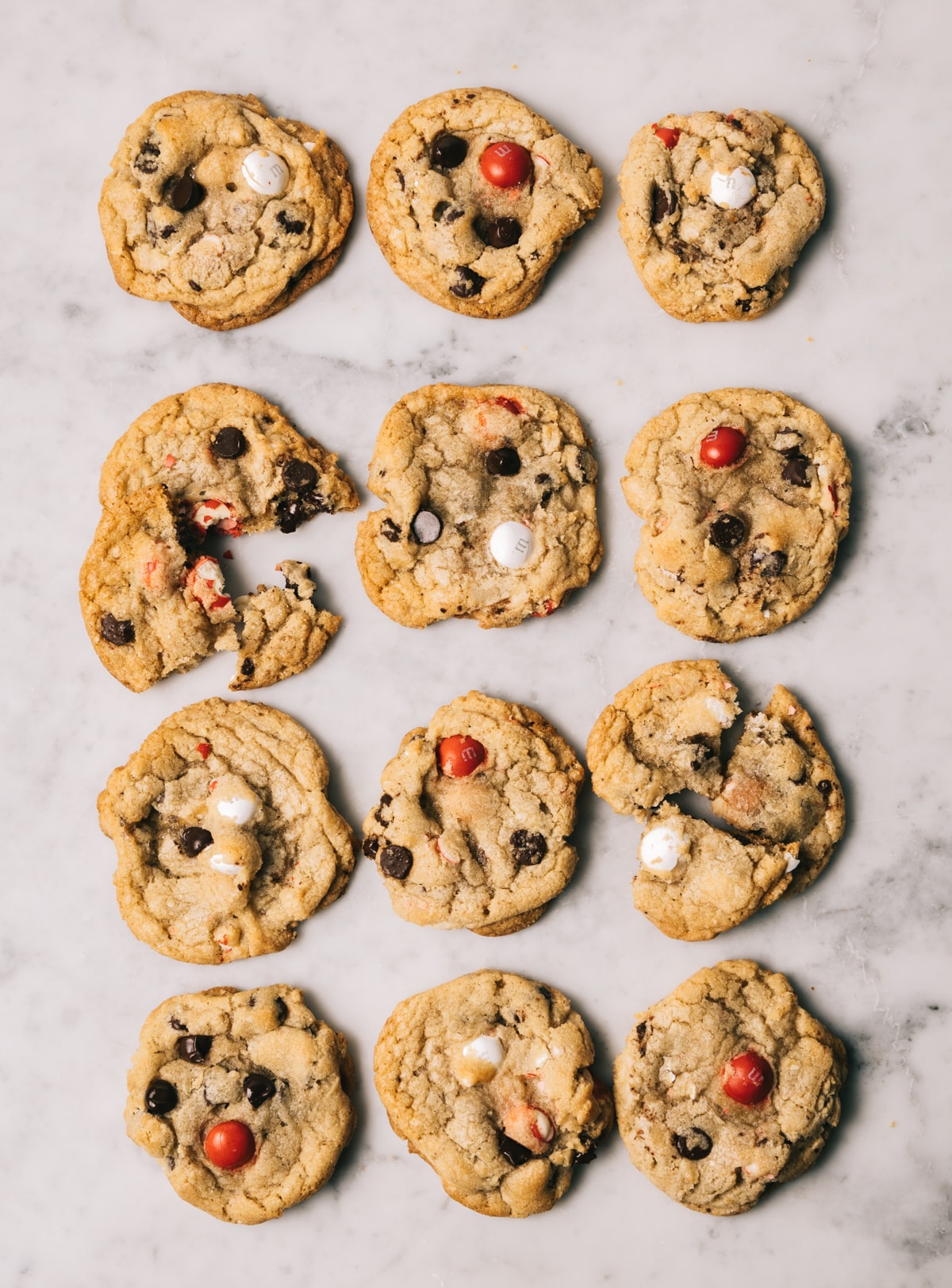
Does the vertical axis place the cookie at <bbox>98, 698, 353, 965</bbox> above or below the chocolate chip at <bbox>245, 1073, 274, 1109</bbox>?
above

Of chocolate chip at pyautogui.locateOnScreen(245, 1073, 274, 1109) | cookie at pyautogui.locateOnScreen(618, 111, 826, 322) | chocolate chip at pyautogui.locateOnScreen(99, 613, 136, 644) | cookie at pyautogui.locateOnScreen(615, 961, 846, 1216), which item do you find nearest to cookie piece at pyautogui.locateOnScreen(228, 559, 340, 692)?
chocolate chip at pyautogui.locateOnScreen(99, 613, 136, 644)

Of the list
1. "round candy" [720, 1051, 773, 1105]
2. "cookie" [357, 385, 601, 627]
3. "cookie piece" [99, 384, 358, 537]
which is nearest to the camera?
"round candy" [720, 1051, 773, 1105]

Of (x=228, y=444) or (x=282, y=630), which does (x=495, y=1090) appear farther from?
(x=228, y=444)

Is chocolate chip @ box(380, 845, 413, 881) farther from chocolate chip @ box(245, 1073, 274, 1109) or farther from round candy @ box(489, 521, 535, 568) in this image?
round candy @ box(489, 521, 535, 568)

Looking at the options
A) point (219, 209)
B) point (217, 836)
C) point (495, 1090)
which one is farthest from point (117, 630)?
point (495, 1090)

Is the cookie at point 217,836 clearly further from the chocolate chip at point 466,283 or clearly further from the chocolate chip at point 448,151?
the chocolate chip at point 448,151

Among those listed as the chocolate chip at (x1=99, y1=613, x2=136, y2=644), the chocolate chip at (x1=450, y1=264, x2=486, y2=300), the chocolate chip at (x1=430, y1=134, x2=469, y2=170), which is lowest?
the chocolate chip at (x1=99, y1=613, x2=136, y2=644)

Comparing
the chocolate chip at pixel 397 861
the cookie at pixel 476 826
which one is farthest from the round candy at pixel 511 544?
the chocolate chip at pixel 397 861
